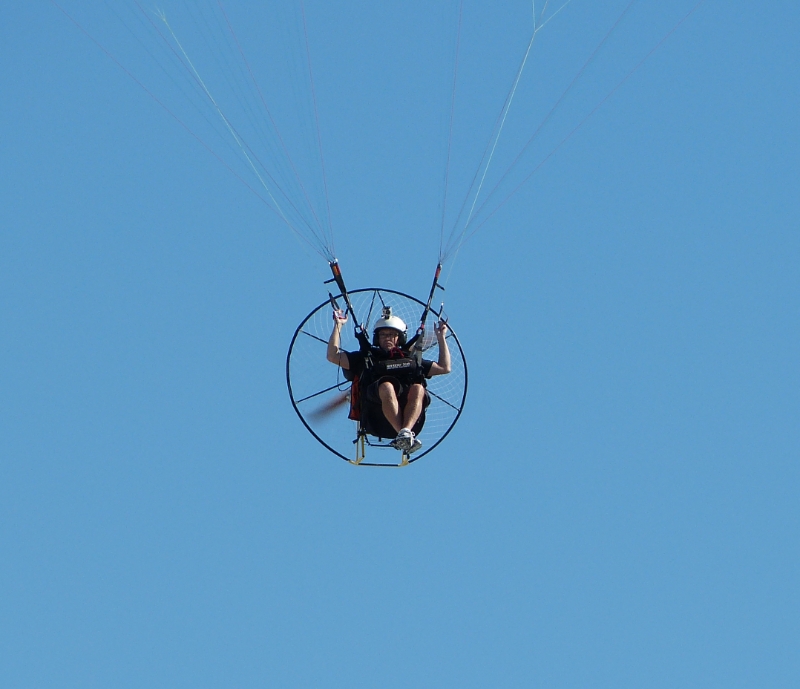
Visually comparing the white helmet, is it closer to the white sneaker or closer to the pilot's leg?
the pilot's leg

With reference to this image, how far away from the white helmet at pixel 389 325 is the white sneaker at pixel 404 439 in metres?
0.98

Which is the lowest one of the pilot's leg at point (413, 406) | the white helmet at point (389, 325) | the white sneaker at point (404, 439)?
the white sneaker at point (404, 439)

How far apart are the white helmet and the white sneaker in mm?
977

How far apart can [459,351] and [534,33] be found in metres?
3.19

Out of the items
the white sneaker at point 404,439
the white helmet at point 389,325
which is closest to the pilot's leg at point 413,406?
the white sneaker at point 404,439

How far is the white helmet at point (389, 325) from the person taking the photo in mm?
14664

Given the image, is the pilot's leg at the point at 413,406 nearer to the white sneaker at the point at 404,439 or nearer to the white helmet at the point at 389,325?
the white sneaker at the point at 404,439

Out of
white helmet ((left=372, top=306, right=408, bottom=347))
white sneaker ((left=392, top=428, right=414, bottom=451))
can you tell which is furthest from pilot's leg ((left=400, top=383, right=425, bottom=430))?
white helmet ((left=372, top=306, right=408, bottom=347))

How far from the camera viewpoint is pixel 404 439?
14.2 m

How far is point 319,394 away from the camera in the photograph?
14773 mm

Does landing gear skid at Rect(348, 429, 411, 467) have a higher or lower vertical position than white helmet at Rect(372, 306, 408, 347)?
lower

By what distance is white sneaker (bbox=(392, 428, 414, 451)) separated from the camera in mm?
14180

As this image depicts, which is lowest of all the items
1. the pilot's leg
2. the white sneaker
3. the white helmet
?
the white sneaker

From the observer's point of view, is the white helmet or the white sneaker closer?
the white sneaker
